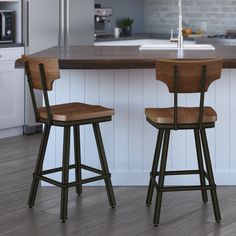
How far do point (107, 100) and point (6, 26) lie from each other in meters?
2.27

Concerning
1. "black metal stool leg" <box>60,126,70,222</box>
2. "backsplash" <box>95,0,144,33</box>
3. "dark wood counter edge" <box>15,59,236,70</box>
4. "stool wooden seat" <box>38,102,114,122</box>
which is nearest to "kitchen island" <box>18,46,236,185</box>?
"dark wood counter edge" <box>15,59,236,70</box>

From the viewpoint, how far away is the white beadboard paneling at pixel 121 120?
15.6 feet

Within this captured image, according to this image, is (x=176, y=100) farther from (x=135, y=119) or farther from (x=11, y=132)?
(x=11, y=132)

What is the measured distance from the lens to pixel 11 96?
22.0 ft

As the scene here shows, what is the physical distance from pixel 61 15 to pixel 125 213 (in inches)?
129

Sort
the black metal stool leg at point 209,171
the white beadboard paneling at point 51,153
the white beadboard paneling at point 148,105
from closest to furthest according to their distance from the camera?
1. the black metal stool leg at point 209,171
2. the white beadboard paneling at point 148,105
3. the white beadboard paneling at point 51,153

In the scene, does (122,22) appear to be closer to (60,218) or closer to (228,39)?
(228,39)

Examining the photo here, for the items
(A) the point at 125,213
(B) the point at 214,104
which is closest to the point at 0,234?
(A) the point at 125,213

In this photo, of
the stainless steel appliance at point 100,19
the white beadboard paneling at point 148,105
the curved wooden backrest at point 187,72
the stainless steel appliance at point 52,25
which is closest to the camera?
the curved wooden backrest at point 187,72

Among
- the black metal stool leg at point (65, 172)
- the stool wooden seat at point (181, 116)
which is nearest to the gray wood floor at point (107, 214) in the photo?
the black metal stool leg at point (65, 172)

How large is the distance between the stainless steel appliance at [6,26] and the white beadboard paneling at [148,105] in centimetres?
234

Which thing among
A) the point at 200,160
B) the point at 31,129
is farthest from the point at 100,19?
the point at 200,160

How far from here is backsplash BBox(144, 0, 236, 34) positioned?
834cm

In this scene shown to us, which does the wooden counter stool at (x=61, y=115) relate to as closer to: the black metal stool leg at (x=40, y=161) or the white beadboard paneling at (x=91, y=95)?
the black metal stool leg at (x=40, y=161)
